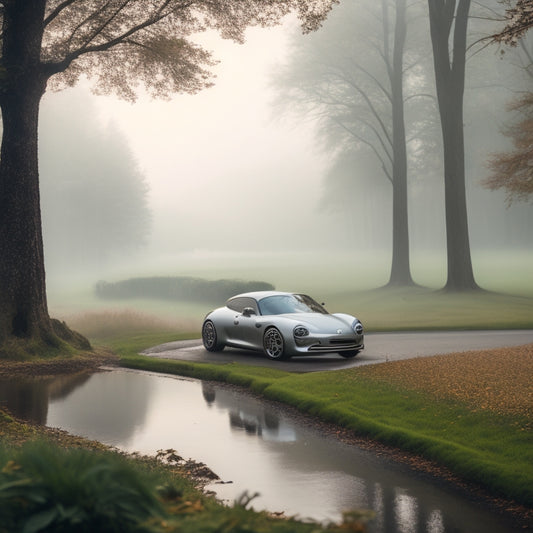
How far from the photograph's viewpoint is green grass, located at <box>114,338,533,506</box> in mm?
8148

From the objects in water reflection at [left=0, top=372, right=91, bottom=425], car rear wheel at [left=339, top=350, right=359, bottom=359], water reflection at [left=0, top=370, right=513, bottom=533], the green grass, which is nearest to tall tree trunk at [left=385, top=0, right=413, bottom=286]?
car rear wheel at [left=339, top=350, right=359, bottom=359]

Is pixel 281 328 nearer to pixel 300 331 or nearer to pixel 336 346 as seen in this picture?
pixel 300 331

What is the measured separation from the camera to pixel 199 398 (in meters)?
13.3

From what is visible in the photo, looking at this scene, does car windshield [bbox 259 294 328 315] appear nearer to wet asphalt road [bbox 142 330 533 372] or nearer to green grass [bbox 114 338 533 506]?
wet asphalt road [bbox 142 330 533 372]

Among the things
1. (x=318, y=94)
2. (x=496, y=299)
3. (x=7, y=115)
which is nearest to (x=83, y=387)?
(x=7, y=115)

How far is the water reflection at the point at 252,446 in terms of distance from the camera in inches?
272

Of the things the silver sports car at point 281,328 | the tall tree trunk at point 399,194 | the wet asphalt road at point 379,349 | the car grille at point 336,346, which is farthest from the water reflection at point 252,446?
the tall tree trunk at point 399,194

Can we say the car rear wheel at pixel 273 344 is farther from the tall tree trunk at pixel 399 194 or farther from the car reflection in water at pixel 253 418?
the tall tree trunk at pixel 399 194

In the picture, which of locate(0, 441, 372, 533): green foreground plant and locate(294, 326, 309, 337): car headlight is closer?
locate(0, 441, 372, 533): green foreground plant

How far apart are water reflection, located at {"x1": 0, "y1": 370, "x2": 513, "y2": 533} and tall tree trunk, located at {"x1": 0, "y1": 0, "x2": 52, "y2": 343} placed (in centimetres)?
386

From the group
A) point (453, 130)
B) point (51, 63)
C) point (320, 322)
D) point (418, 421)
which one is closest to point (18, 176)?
point (51, 63)

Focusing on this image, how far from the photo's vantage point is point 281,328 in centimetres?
1702

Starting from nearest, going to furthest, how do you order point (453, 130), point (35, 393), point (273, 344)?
point (35, 393) → point (273, 344) → point (453, 130)

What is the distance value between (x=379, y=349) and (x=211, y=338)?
408cm
